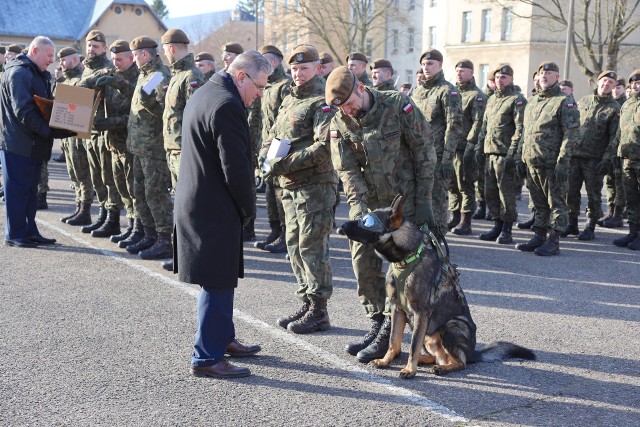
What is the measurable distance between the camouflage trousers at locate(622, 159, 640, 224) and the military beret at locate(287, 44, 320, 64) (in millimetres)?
5828

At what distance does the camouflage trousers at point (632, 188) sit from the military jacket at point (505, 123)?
164 cm

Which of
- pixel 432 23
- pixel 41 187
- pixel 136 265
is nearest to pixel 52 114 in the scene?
pixel 136 265

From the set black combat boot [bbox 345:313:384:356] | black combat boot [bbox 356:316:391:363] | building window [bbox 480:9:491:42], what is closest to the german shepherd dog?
black combat boot [bbox 356:316:391:363]

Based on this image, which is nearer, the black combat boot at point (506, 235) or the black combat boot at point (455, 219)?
the black combat boot at point (506, 235)

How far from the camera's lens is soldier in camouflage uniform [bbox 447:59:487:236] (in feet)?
35.8

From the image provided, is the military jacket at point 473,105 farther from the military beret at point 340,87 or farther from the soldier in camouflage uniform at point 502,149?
the military beret at point 340,87

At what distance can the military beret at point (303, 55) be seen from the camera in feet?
21.1

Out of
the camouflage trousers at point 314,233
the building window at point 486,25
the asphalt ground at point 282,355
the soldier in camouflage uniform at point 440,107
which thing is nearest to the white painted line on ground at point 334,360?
the asphalt ground at point 282,355

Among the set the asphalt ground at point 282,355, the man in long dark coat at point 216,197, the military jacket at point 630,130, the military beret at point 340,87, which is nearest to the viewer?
the asphalt ground at point 282,355

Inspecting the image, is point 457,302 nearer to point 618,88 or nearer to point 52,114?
point 52,114

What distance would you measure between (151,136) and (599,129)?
6.62 metres

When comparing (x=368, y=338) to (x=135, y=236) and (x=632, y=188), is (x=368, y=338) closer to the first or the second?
(x=135, y=236)

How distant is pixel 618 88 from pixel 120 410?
10959 mm

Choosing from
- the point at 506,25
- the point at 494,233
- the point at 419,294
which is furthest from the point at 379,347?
the point at 506,25
